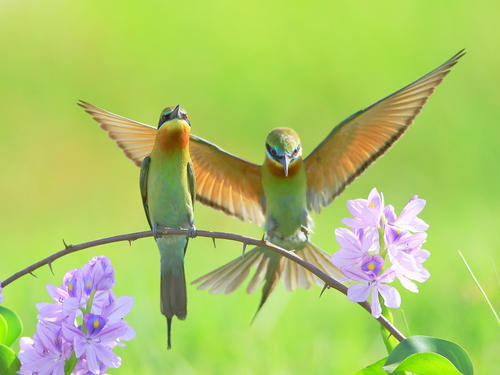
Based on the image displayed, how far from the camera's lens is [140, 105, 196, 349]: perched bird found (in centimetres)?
218

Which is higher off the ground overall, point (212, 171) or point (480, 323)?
point (212, 171)

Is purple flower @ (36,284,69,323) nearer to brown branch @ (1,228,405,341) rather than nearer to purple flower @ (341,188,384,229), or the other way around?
brown branch @ (1,228,405,341)

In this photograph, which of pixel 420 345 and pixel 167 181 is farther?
pixel 167 181

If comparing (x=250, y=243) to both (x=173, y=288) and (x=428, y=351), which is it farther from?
(x=173, y=288)

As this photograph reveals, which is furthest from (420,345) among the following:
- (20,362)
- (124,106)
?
(124,106)

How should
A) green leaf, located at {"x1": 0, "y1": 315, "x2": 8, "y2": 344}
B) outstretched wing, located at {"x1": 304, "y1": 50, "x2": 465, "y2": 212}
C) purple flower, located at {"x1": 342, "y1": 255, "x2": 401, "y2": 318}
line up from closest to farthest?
purple flower, located at {"x1": 342, "y1": 255, "x2": 401, "y2": 318} → green leaf, located at {"x1": 0, "y1": 315, "x2": 8, "y2": 344} → outstretched wing, located at {"x1": 304, "y1": 50, "x2": 465, "y2": 212}

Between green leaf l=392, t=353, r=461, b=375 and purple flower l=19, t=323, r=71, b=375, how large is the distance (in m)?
0.60

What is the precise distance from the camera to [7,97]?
7492mm

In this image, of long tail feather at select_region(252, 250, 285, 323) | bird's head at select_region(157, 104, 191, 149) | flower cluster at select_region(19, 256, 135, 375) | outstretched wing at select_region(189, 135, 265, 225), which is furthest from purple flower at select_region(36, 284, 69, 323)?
outstretched wing at select_region(189, 135, 265, 225)

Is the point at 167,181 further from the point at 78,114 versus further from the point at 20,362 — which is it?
the point at 78,114

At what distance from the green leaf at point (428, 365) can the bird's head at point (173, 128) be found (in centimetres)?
122

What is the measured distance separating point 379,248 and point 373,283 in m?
0.07

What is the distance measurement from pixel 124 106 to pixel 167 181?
545 centimetres

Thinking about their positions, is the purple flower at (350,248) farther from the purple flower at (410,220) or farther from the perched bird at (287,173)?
the perched bird at (287,173)
